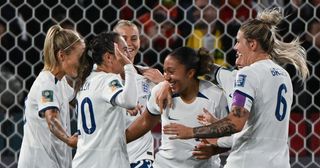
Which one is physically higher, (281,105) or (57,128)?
(281,105)

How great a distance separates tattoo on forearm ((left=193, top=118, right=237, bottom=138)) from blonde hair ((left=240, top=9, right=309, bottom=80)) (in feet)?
1.21

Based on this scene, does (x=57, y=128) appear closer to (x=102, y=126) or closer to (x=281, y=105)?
(x=102, y=126)

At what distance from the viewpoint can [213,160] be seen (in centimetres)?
452

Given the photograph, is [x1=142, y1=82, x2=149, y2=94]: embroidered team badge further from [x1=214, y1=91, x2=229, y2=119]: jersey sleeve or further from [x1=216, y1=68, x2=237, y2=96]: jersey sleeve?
[x1=214, y1=91, x2=229, y2=119]: jersey sleeve

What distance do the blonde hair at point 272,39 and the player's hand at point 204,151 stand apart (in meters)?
0.43

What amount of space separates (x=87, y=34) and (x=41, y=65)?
317mm

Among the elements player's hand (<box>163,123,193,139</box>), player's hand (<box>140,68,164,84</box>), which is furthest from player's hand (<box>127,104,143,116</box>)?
player's hand (<box>163,123,193,139</box>)

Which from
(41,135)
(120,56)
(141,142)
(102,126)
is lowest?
(141,142)

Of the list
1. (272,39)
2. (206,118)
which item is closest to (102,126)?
(206,118)

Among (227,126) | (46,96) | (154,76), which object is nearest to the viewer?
(227,126)

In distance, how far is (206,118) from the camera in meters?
4.31

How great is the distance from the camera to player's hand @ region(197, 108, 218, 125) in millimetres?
4277

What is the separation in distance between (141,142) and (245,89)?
1086mm

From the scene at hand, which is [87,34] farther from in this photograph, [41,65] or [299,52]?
[299,52]
